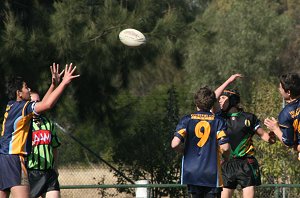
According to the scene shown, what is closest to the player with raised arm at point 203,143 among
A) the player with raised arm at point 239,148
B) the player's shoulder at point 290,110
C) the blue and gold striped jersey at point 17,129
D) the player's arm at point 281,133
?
the player's arm at point 281,133

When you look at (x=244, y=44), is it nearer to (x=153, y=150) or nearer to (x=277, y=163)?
(x=153, y=150)

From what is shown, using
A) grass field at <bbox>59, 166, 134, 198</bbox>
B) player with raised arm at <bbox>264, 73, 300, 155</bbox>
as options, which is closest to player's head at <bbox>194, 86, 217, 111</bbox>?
player with raised arm at <bbox>264, 73, 300, 155</bbox>

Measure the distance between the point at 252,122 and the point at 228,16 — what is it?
2417 cm

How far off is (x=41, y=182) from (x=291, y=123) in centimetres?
345

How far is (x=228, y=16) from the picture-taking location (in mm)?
34250

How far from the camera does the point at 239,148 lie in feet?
34.4

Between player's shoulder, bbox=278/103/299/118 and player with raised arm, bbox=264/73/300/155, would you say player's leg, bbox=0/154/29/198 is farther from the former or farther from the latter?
player's shoulder, bbox=278/103/299/118

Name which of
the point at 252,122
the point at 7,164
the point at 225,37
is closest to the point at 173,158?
the point at 252,122

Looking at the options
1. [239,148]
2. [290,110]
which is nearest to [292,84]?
[290,110]

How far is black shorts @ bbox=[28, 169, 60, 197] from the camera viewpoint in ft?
32.4

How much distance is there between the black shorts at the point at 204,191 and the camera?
8648 millimetres

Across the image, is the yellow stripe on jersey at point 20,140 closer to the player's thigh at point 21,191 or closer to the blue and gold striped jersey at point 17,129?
the blue and gold striped jersey at point 17,129

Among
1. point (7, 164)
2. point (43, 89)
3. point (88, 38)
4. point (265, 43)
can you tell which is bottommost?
point (7, 164)

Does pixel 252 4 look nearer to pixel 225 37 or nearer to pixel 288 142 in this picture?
pixel 225 37
